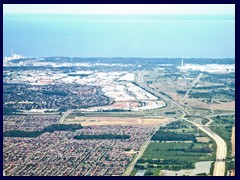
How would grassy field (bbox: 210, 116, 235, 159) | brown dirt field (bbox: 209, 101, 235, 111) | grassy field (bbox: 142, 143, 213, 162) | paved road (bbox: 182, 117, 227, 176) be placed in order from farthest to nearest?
1. brown dirt field (bbox: 209, 101, 235, 111)
2. grassy field (bbox: 210, 116, 235, 159)
3. grassy field (bbox: 142, 143, 213, 162)
4. paved road (bbox: 182, 117, 227, 176)

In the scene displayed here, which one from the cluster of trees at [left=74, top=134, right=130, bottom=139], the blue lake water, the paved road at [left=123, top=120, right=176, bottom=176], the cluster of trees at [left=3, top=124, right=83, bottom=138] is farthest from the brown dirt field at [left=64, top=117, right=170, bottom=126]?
the blue lake water

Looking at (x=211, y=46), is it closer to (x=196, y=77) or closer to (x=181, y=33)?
(x=181, y=33)

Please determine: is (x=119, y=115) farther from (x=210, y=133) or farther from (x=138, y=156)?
(x=138, y=156)

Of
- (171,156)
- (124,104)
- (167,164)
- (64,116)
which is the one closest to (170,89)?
(124,104)

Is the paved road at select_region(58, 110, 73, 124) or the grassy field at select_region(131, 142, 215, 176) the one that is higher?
the paved road at select_region(58, 110, 73, 124)

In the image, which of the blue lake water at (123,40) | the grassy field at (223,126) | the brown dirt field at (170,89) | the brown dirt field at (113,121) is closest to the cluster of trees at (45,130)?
the brown dirt field at (113,121)

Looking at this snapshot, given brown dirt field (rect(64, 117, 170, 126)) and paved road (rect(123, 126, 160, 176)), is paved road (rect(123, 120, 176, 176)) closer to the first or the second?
paved road (rect(123, 126, 160, 176))

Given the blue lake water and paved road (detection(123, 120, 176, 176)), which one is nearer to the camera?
paved road (detection(123, 120, 176, 176))
